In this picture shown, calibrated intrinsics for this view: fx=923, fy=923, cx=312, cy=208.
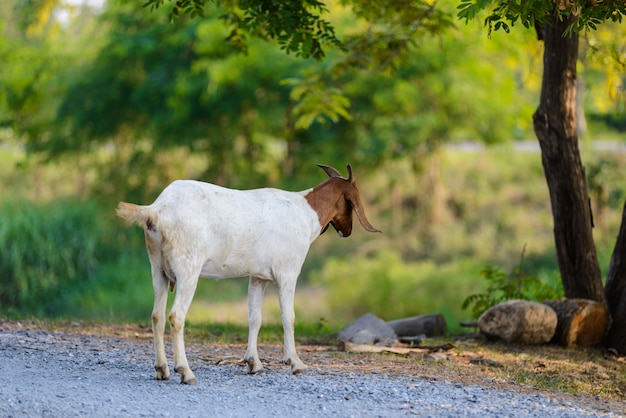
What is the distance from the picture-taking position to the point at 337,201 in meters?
8.36

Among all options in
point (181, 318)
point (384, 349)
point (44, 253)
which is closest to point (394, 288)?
point (44, 253)

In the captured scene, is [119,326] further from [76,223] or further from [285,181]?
[285,181]

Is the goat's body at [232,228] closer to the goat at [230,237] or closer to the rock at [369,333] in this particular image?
the goat at [230,237]

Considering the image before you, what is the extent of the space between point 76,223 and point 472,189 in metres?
12.3

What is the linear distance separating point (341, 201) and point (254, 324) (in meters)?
1.37

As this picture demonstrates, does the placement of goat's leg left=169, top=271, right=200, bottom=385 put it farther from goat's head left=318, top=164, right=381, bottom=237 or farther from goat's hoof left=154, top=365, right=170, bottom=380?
goat's head left=318, top=164, right=381, bottom=237

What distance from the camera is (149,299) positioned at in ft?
62.7

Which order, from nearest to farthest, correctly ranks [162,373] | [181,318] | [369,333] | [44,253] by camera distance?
[181,318] < [162,373] < [369,333] < [44,253]

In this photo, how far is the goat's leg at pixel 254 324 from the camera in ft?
26.2

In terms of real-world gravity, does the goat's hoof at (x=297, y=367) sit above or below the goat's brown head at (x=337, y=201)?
below

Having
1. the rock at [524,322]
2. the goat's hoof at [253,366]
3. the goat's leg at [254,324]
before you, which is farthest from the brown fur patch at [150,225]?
the rock at [524,322]

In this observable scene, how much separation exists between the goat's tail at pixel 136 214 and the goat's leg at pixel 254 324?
1.15m

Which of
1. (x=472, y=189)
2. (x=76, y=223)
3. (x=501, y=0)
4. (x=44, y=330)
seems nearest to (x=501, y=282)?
(x=501, y=0)

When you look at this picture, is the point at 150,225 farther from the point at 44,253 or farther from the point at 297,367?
the point at 44,253
